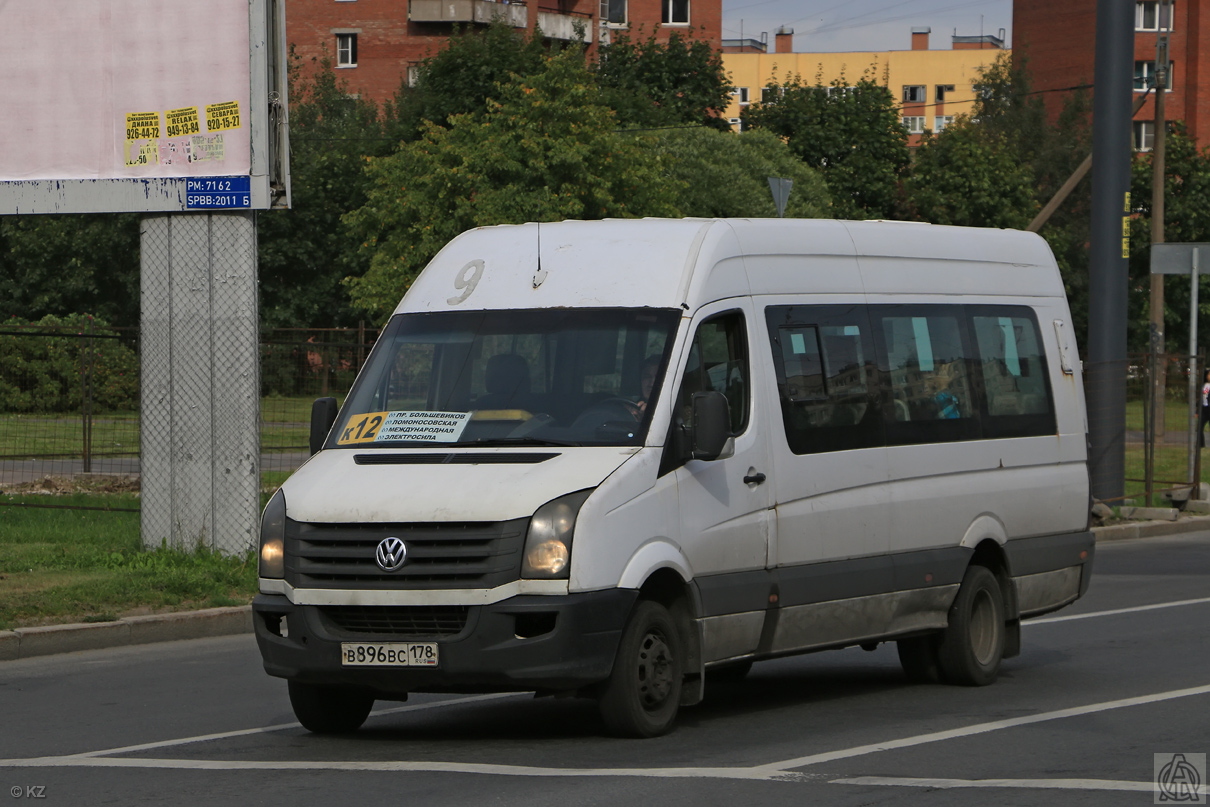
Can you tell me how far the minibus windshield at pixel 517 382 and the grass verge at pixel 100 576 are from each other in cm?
458

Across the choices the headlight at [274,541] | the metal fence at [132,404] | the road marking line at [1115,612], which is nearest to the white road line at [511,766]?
the headlight at [274,541]

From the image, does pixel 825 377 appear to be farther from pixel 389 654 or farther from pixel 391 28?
pixel 391 28

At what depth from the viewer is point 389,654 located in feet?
25.5

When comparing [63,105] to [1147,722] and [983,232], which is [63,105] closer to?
[983,232]

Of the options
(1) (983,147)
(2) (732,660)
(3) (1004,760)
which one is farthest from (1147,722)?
(1) (983,147)

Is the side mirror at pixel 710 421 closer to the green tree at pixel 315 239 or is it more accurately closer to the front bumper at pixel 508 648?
the front bumper at pixel 508 648

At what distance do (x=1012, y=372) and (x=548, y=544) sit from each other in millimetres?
4311

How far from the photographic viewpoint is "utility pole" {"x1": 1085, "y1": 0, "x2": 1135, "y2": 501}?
858 inches

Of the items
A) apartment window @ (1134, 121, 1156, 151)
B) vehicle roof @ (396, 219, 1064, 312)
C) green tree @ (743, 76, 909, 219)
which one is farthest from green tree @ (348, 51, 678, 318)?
apartment window @ (1134, 121, 1156, 151)

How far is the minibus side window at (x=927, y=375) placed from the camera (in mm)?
9906

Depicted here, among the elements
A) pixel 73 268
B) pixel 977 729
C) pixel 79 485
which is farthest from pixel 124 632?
pixel 73 268

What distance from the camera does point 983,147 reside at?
220 ft

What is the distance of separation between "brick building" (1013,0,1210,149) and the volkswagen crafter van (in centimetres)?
5932

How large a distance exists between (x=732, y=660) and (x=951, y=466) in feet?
7.20
